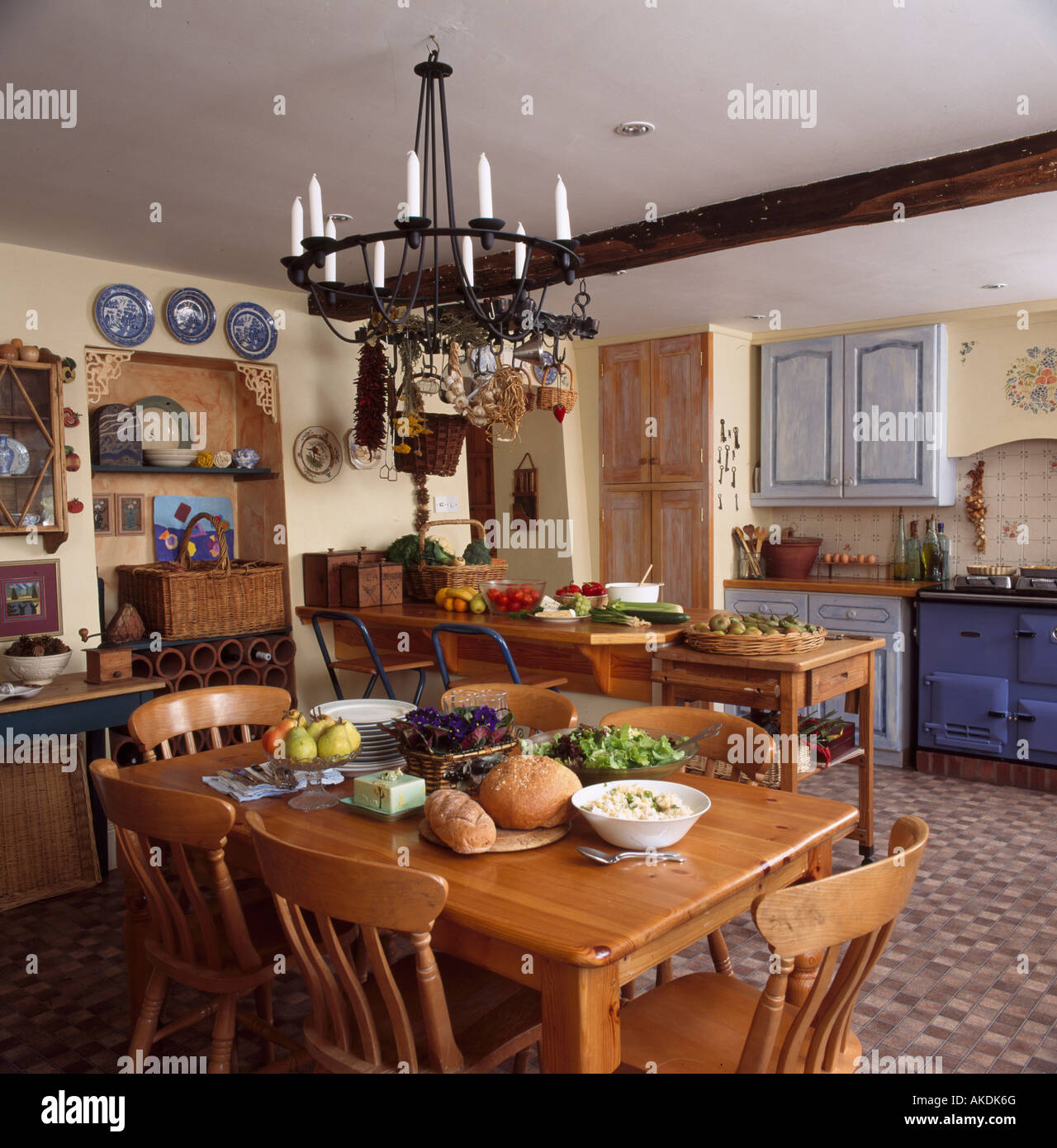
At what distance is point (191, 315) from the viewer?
14.5ft

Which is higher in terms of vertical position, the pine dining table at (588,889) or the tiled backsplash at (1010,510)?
the tiled backsplash at (1010,510)

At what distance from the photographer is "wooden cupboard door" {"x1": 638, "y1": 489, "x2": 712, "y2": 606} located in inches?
233

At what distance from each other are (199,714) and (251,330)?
244 centimetres

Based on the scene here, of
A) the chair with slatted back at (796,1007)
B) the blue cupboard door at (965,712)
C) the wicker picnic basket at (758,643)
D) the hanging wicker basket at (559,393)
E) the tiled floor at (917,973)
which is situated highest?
the hanging wicker basket at (559,393)

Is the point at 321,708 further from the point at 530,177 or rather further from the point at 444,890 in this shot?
the point at 530,177

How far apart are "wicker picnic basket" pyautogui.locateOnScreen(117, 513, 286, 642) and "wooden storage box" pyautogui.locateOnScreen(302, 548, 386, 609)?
0.15 m

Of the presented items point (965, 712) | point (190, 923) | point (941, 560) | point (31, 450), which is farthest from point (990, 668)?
point (31, 450)

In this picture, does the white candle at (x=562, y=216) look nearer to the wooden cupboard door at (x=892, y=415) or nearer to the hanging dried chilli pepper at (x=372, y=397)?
the hanging dried chilli pepper at (x=372, y=397)

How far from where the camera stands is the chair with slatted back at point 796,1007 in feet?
4.52

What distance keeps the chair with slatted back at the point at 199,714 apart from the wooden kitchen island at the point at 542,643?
4.29ft

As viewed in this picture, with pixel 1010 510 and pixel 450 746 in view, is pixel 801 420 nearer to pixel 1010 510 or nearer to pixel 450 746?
pixel 1010 510

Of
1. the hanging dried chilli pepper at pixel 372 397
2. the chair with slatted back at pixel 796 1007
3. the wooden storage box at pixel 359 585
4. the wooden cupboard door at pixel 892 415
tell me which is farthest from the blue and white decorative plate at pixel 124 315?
the wooden cupboard door at pixel 892 415

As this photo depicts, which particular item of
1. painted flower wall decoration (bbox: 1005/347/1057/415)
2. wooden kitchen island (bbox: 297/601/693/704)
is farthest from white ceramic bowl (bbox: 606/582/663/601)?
painted flower wall decoration (bbox: 1005/347/1057/415)
